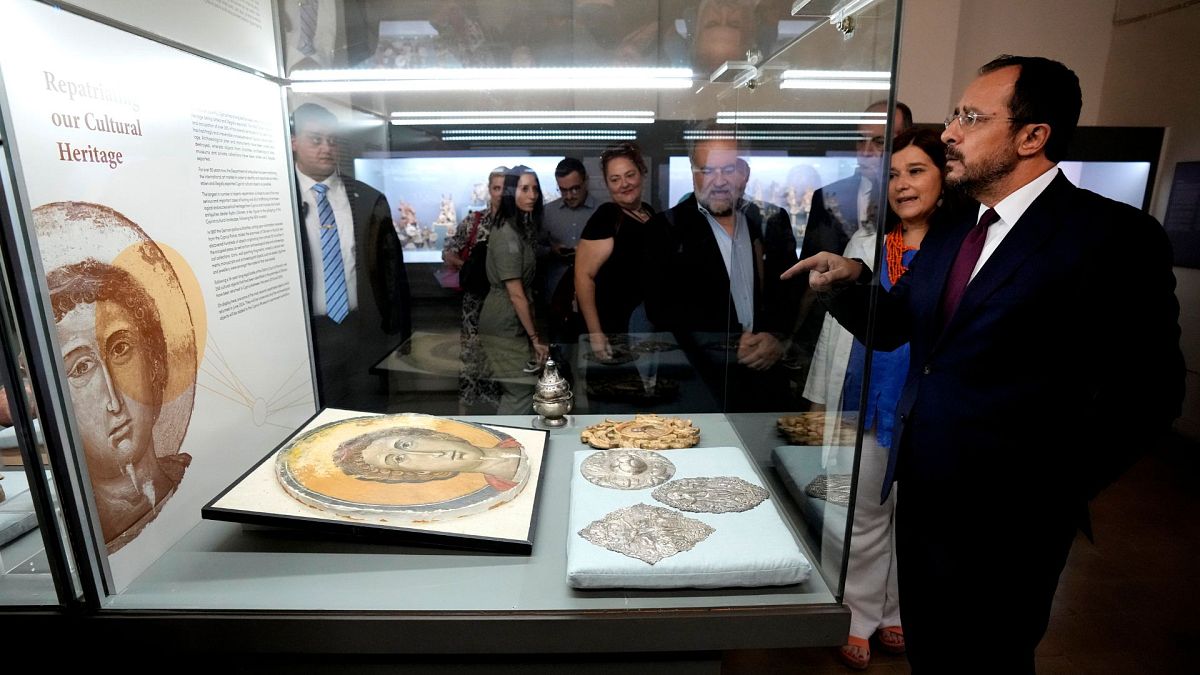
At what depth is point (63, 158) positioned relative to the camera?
1.16 m

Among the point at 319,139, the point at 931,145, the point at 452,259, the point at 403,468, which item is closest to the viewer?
the point at 403,468

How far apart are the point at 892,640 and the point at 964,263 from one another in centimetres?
147

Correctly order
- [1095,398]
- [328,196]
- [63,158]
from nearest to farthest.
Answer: [63,158] < [1095,398] < [328,196]

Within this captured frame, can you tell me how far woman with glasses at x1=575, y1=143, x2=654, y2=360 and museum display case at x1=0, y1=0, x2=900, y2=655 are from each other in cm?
1

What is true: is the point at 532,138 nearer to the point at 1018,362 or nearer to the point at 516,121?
the point at 516,121

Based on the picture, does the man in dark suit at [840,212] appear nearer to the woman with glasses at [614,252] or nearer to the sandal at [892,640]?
the woman with glasses at [614,252]

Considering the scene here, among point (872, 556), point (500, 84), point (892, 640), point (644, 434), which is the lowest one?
point (892, 640)

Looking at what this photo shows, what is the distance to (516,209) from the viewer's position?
2.43 metres

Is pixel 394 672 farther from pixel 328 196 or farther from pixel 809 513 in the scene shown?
pixel 328 196

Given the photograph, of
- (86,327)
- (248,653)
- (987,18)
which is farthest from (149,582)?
(987,18)

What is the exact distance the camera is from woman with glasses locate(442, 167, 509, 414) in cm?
242

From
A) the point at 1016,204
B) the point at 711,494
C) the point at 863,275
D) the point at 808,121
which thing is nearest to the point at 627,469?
the point at 711,494

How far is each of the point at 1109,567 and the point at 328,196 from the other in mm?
3598

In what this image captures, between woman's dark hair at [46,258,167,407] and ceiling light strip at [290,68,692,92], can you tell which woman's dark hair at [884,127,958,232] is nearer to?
ceiling light strip at [290,68,692,92]
